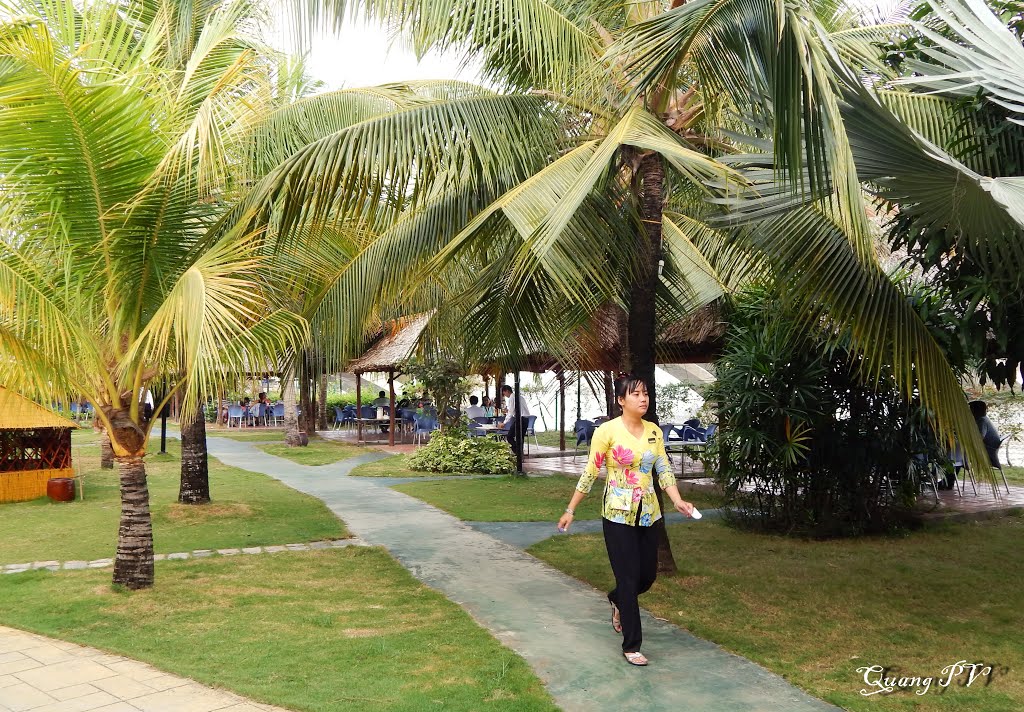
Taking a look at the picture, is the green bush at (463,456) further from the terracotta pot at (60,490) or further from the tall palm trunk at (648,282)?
the tall palm trunk at (648,282)

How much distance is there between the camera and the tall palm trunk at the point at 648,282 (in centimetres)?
714

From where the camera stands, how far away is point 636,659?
4.88 m

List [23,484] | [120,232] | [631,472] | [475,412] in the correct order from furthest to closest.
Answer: [475,412] → [23,484] → [120,232] → [631,472]

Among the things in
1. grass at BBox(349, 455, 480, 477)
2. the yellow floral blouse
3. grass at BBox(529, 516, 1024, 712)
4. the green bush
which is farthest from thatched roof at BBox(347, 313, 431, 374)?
the yellow floral blouse

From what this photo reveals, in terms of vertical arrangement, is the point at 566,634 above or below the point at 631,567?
below

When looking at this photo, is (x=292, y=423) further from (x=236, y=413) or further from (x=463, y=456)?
(x=236, y=413)

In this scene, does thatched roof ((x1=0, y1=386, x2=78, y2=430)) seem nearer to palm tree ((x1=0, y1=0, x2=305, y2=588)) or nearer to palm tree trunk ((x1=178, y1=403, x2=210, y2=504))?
palm tree trunk ((x1=178, y1=403, x2=210, y2=504))

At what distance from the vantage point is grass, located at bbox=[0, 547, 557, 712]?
447cm

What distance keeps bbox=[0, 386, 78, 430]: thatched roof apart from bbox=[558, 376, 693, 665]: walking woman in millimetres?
8948

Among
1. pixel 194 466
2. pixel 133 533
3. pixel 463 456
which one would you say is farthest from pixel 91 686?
pixel 463 456

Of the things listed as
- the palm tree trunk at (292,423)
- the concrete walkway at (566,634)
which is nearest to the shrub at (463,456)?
the concrete walkway at (566,634)

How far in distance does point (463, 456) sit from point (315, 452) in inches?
228

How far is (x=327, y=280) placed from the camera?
298 inches

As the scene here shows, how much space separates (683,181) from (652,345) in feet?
4.85
